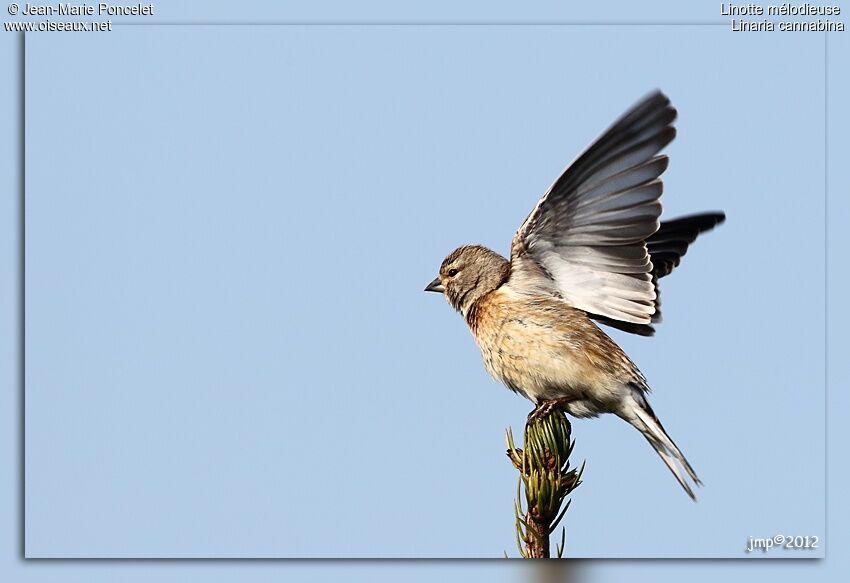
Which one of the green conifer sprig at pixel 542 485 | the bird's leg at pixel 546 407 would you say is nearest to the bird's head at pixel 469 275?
the bird's leg at pixel 546 407

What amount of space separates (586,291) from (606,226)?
0.48m

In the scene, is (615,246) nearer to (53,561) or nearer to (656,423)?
(656,423)

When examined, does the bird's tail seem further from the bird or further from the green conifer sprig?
the green conifer sprig

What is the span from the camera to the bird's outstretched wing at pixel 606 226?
560cm

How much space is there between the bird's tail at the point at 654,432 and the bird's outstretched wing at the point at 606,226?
459 millimetres

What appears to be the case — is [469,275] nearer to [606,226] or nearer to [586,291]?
[586,291]

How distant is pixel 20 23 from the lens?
6703 mm

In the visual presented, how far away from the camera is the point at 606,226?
6020 millimetres

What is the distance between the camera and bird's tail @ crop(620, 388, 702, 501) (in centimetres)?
578

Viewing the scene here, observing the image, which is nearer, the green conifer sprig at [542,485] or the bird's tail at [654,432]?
the green conifer sprig at [542,485]

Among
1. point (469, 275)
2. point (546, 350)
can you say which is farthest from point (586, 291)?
point (469, 275)

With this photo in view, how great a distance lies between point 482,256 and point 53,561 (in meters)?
3.00

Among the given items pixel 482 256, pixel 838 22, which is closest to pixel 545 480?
pixel 482 256

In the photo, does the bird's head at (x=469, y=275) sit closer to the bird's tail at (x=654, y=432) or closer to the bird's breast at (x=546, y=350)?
the bird's breast at (x=546, y=350)
